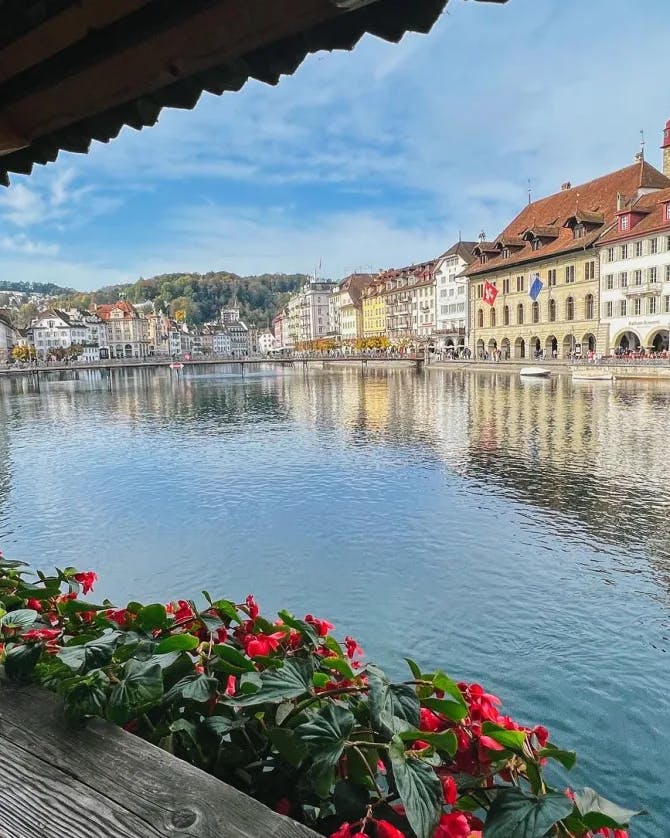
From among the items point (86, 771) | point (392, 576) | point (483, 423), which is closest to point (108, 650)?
point (86, 771)

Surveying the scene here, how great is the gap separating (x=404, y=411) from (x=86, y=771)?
97.8ft

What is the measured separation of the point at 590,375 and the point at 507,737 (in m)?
45.5

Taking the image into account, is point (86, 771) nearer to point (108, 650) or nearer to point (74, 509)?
point (108, 650)

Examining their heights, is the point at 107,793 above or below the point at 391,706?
below

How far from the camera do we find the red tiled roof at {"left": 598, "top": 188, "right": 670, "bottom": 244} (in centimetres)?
4638

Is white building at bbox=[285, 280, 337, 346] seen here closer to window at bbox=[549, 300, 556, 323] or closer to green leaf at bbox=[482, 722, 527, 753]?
window at bbox=[549, 300, 556, 323]

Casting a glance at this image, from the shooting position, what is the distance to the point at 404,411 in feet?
102

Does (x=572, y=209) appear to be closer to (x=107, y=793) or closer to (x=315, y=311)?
(x=107, y=793)

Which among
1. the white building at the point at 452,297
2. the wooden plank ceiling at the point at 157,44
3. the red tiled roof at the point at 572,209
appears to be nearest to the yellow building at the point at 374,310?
the white building at the point at 452,297

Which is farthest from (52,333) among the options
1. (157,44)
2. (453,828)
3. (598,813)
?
(598,813)

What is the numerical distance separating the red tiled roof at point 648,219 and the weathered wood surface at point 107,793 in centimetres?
5181

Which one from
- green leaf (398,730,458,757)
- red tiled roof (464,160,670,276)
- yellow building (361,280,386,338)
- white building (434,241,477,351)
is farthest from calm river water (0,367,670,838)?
yellow building (361,280,386,338)

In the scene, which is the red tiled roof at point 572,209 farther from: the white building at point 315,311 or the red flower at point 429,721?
the white building at point 315,311

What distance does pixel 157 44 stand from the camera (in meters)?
2.43
